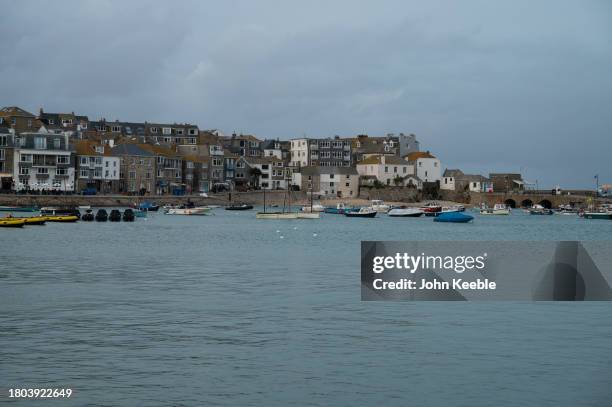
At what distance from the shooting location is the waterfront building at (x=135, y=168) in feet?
626

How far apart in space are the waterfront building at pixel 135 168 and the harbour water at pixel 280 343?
13861 cm

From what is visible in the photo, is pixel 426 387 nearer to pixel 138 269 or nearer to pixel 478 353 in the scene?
pixel 478 353

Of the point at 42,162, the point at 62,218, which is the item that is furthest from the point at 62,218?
the point at 42,162

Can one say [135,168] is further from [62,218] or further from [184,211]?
[62,218]

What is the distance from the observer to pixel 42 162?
17375 cm

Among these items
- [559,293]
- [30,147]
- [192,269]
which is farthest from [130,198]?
[559,293]

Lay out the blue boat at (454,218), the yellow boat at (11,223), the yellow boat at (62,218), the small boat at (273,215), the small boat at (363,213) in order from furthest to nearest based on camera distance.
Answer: the small boat at (363,213) → the blue boat at (454,218) → the small boat at (273,215) → the yellow boat at (62,218) → the yellow boat at (11,223)

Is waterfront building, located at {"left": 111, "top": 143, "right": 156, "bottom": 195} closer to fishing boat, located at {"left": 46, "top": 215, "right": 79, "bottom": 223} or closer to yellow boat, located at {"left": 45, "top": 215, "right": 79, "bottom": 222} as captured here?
fishing boat, located at {"left": 46, "top": 215, "right": 79, "bottom": 223}

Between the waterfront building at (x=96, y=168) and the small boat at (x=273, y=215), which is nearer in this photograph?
the small boat at (x=273, y=215)

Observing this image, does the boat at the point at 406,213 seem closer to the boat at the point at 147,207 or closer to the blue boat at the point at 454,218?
the blue boat at the point at 454,218

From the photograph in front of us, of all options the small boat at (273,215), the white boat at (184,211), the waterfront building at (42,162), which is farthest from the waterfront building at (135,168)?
the small boat at (273,215)

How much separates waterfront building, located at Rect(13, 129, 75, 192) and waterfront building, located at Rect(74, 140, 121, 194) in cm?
471

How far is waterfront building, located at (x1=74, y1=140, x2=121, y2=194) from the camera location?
18312cm

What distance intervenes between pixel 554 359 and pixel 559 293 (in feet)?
11.6
